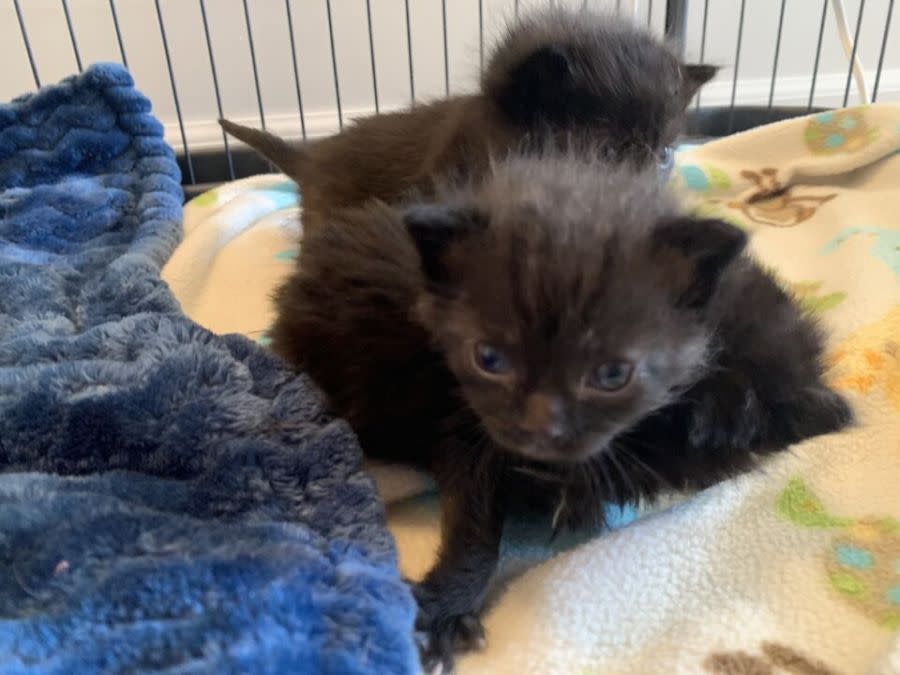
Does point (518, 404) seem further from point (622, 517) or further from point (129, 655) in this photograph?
point (129, 655)

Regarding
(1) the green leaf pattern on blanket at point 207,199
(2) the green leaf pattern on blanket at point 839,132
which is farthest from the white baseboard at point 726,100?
(2) the green leaf pattern on blanket at point 839,132

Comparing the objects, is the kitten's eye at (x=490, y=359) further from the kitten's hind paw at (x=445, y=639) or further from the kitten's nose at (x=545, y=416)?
the kitten's hind paw at (x=445, y=639)

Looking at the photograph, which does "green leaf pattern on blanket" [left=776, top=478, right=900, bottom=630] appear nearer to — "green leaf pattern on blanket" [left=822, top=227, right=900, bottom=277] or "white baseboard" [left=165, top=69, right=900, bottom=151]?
"green leaf pattern on blanket" [left=822, top=227, right=900, bottom=277]

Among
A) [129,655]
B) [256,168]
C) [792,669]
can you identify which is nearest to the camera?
[129,655]

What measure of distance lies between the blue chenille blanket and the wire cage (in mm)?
1168

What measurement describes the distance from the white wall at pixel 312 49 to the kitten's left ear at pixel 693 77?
3.10 feet

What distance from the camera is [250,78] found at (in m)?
2.64

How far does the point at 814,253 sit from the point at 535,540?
2.96ft

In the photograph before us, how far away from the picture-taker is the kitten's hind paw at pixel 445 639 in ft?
2.78

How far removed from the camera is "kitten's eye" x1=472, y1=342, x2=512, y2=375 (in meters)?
0.82

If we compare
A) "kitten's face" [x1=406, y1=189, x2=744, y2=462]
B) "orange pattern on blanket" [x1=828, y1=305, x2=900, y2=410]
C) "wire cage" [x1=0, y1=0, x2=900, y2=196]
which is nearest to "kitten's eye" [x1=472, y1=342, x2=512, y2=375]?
"kitten's face" [x1=406, y1=189, x2=744, y2=462]

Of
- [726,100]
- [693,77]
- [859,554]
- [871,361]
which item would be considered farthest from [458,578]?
[726,100]

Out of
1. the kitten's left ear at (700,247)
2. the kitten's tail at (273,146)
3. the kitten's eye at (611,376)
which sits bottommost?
the kitten's tail at (273,146)

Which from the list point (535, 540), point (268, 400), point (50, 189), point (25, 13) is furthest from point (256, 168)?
point (535, 540)
